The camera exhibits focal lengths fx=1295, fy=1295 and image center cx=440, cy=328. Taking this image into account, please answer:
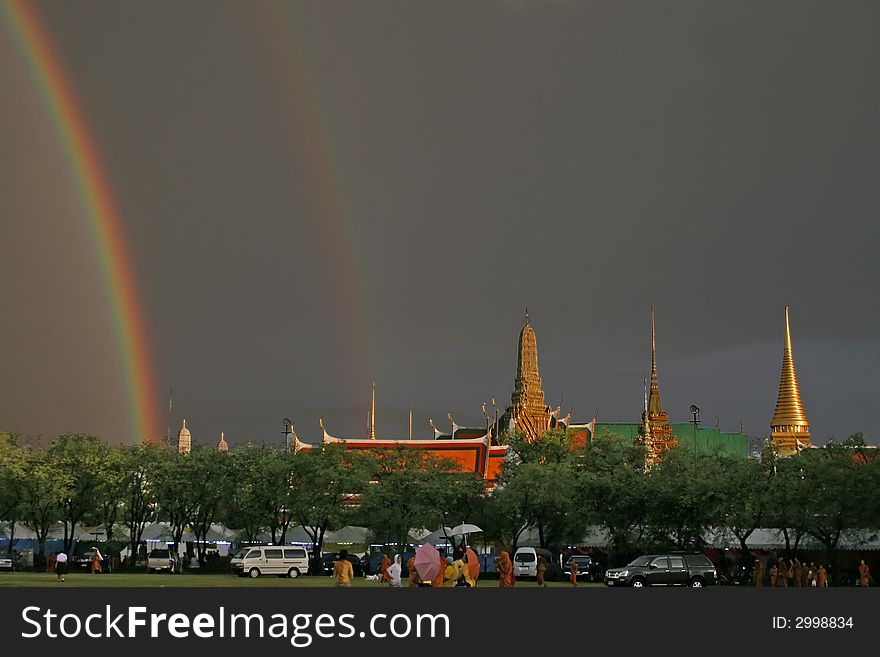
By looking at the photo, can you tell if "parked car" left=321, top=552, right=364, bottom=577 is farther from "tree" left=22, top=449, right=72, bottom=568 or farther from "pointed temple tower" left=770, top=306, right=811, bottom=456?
"pointed temple tower" left=770, top=306, right=811, bottom=456

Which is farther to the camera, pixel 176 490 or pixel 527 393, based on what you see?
pixel 527 393

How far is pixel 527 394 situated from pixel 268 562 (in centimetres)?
8312

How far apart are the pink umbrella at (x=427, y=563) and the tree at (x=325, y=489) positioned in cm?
3377

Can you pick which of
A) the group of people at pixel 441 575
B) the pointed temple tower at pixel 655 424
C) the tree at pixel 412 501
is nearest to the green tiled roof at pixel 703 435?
the pointed temple tower at pixel 655 424

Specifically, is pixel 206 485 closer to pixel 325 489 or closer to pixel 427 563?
pixel 325 489

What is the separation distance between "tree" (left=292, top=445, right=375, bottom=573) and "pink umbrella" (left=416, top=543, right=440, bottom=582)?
33.8 meters

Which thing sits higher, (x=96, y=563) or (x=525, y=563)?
(x=525, y=563)

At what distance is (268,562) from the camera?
2734 inches

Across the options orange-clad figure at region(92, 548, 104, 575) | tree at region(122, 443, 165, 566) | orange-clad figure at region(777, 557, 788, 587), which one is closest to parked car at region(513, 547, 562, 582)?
orange-clad figure at region(777, 557, 788, 587)

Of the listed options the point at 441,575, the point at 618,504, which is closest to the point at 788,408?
the point at 618,504

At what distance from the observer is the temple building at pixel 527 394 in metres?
143

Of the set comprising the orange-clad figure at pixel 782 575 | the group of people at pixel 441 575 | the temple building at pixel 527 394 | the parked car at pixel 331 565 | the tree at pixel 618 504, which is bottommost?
the parked car at pixel 331 565

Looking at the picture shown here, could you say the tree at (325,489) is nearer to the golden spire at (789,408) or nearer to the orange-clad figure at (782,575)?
the orange-clad figure at (782,575)
